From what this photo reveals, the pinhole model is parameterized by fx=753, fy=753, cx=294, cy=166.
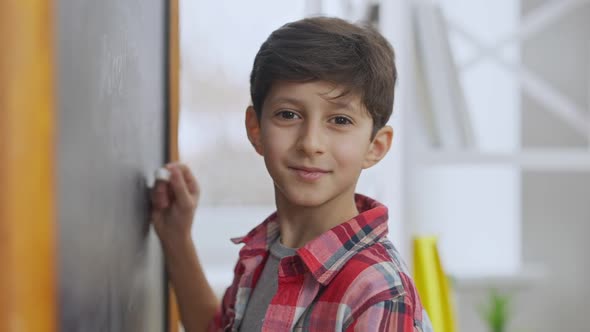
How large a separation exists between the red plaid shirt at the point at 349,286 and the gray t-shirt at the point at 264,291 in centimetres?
5

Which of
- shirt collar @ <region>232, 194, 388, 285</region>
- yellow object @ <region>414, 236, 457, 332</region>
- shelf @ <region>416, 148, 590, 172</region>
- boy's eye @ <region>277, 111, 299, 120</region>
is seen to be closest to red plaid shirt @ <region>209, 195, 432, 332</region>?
shirt collar @ <region>232, 194, 388, 285</region>

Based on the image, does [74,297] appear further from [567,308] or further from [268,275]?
[567,308]

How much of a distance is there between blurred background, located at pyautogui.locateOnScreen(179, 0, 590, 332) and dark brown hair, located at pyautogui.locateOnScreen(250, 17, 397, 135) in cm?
195

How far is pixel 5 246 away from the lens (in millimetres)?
327

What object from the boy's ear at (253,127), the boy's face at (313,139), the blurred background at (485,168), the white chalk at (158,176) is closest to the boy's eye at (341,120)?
the boy's face at (313,139)

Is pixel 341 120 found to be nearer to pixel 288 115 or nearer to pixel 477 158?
pixel 288 115

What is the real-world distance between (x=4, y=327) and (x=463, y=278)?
249cm

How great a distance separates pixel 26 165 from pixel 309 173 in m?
0.33

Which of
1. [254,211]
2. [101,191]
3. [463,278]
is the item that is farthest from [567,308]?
[101,191]

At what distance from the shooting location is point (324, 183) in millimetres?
642

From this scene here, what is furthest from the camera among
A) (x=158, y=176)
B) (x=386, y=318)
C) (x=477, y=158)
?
(x=477, y=158)

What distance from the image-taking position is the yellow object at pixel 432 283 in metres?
1.17

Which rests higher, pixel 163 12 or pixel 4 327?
pixel 163 12

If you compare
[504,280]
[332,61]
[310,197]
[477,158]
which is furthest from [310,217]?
[504,280]
